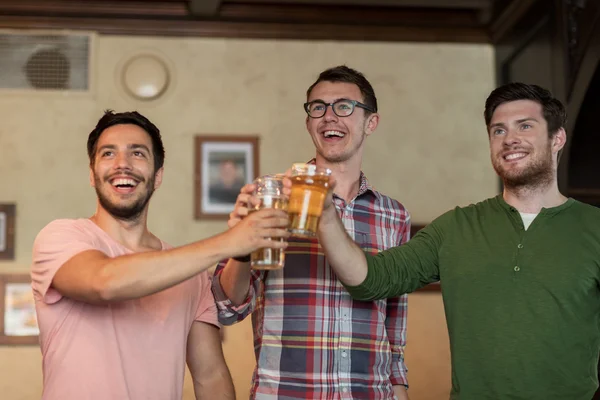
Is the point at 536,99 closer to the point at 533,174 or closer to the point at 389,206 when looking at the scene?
the point at 533,174

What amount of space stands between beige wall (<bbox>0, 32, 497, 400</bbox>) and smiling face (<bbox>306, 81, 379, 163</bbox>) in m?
2.45

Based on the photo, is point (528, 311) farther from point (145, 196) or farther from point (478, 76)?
point (478, 76)

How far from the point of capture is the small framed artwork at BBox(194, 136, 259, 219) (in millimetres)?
4988

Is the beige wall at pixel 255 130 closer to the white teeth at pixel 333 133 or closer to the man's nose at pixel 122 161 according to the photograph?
the white teeth at pixel 333 133

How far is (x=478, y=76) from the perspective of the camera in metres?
5.34

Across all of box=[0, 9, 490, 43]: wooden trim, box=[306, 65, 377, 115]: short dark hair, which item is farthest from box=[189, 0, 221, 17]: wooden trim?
box=[306, 65, 377, 115]: short dark hair

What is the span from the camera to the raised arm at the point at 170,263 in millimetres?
1854

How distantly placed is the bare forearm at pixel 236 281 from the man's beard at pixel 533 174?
31.1 inches

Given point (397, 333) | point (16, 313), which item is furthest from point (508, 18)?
point (16, 313)

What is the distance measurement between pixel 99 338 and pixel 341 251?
0.68 m

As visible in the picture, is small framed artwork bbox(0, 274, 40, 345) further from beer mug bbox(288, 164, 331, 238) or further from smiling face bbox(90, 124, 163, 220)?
beer mug bbox(288, 164, 331, 238)

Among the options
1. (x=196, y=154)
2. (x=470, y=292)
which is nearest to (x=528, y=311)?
(x=470, y=292)

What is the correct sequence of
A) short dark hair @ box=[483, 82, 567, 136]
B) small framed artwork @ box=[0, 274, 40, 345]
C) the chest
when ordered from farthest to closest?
1. small framed artwork @ box=[0, 274, 40, 345]
2. short dark hair @ box=[483, 82, 567, 136]
3. the chest

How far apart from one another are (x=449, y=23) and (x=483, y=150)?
0.87 meters
